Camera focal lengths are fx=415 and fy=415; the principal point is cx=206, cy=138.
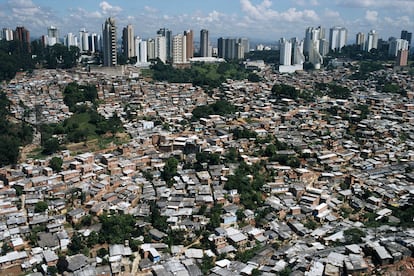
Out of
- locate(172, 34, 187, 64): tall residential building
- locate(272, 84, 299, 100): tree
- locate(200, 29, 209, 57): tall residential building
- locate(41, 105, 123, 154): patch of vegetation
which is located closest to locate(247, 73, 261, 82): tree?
locate(272, 84, 299, 100): tree

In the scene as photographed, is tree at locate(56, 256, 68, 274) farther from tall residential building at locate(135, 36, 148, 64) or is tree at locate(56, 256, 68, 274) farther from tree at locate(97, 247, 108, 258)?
tall residential building at locate(135, 36, 148, 64)

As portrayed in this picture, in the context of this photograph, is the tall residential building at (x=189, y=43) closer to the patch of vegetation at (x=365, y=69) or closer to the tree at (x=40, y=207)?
the patch of vegetation at (x=365, y=69)

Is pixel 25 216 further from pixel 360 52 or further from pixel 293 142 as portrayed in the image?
pixel 360 52

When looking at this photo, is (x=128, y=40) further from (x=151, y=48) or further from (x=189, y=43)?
(x=189, y=43)

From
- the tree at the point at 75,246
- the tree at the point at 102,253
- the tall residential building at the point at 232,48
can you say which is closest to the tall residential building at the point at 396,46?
the tall residential building at the point at 232,48

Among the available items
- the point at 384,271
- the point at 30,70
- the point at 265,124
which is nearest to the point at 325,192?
the point at 384,271

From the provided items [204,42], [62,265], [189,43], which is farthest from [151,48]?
[62,265]
